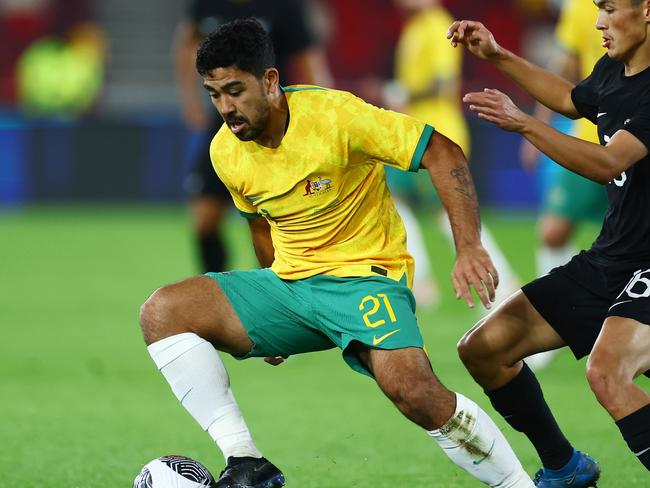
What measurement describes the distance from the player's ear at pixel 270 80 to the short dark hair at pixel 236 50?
0.02 meters

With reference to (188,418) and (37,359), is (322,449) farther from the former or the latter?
(37,359)

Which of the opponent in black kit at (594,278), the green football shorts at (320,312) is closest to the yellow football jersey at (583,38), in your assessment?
the opponent in black kit at (594,278)

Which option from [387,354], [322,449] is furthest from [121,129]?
[387,354]

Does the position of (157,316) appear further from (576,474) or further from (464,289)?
(576,474)

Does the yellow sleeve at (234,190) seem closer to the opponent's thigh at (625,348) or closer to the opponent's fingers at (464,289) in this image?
the opponent's fingers at (464,289)

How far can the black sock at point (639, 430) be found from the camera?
4.14 m

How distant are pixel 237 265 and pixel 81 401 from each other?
5.73 meters

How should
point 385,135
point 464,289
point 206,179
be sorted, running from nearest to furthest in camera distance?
point 464,289, point 385,135, point 206,179

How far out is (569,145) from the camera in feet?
13.7

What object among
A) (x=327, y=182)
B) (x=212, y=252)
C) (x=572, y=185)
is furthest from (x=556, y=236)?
(x=327, y=182)

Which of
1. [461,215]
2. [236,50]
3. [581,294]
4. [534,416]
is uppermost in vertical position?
[236,50]

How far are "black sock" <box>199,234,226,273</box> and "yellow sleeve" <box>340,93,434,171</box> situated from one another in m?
4.00

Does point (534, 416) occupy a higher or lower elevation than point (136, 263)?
higher

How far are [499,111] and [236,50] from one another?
1.02m
